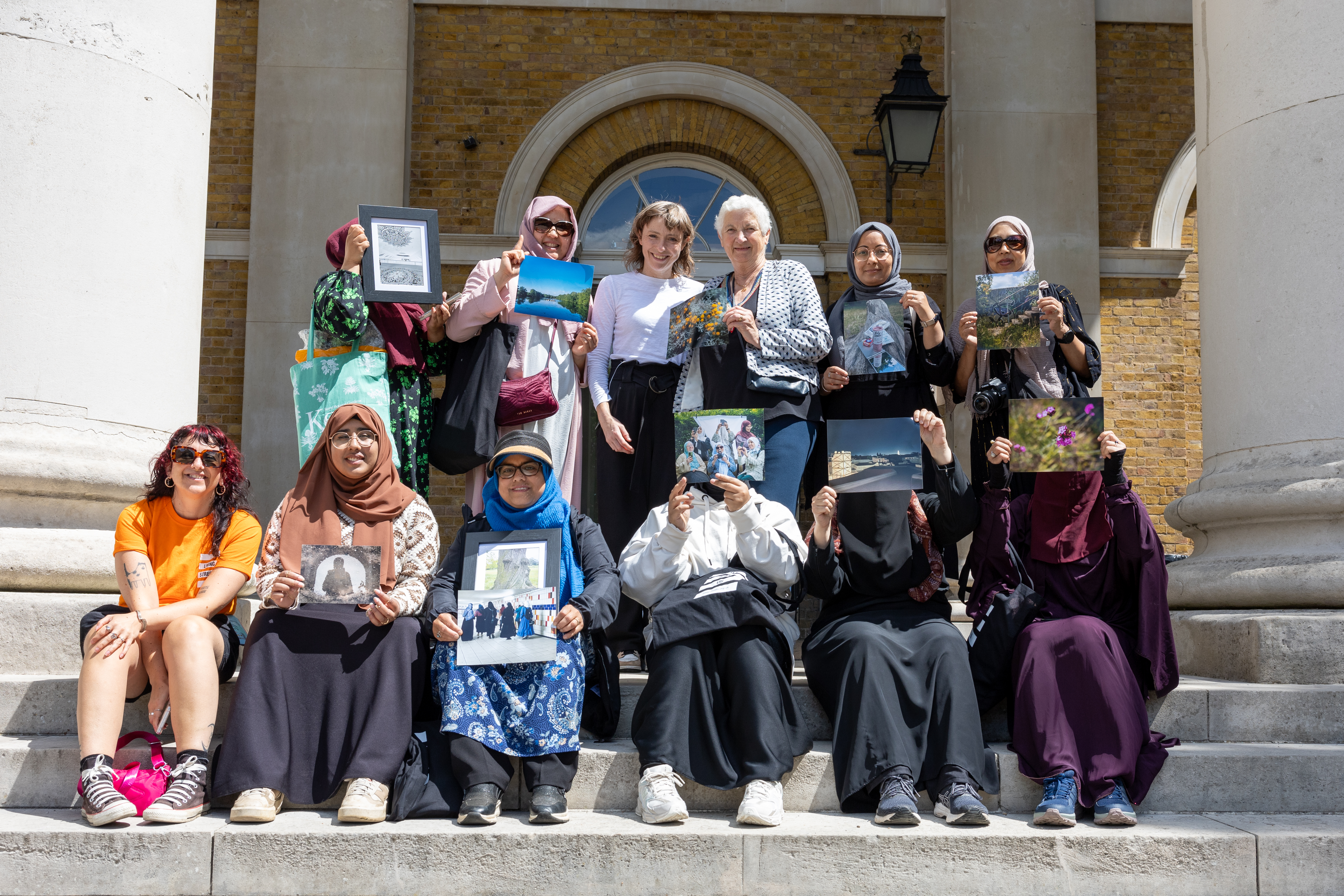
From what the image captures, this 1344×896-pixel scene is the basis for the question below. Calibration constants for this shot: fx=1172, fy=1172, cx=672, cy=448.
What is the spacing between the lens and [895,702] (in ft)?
13.3

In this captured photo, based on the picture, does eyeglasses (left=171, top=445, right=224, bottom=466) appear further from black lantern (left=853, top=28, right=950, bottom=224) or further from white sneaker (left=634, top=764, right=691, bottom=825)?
black lantern (left=853, top=28, right=950, bottom=224)

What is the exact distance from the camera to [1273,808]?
4.03m

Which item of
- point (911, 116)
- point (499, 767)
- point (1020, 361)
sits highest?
point (911, 116)

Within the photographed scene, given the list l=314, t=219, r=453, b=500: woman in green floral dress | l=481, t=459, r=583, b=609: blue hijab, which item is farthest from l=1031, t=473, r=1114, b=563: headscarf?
l=314, t=219, r=453, b=500: woman in green floral dress

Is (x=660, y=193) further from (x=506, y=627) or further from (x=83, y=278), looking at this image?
(x=506, y=627)

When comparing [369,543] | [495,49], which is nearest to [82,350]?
[369,543]

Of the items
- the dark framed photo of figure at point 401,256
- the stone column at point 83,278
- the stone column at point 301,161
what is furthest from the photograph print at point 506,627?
the stone column at point 301,161

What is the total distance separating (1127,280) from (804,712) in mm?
6485

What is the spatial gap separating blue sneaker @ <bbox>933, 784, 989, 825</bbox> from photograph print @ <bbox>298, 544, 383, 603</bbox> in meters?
2.05

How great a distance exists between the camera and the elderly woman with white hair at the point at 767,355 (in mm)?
4707

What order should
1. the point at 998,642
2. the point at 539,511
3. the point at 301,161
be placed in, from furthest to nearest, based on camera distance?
the point at 301,161
the point at 998,642
the point at 539,511

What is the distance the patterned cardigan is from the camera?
4750 mm

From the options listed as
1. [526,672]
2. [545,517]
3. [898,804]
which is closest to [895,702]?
[898,804]

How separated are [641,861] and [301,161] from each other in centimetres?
712
